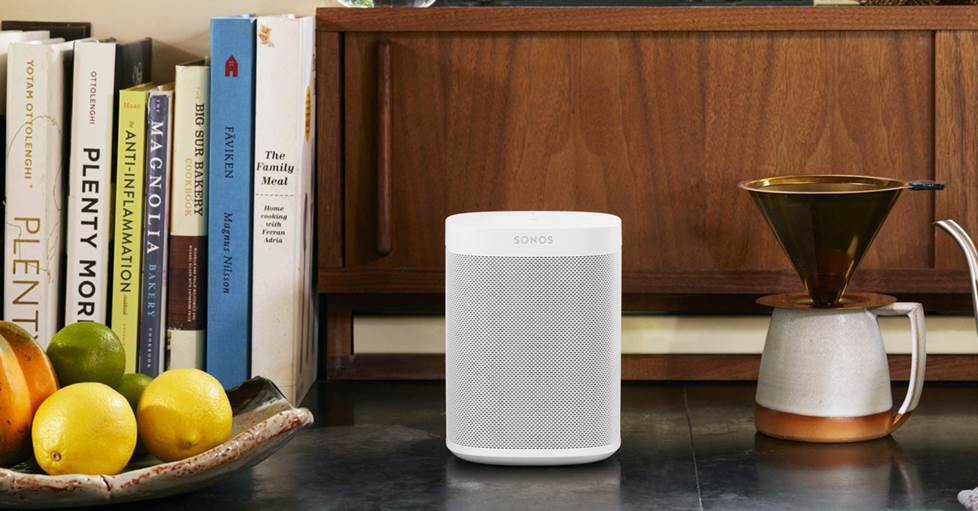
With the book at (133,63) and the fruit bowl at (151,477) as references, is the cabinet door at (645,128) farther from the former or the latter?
the fruit bowl at (151,477)

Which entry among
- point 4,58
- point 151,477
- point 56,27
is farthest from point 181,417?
point 56,27

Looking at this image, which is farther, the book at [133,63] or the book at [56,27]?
the book at [56,27]

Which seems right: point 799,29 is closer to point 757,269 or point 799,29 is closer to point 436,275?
point 757,269

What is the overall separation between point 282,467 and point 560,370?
234 mm

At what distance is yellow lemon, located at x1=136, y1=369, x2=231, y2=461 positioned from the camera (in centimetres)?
97

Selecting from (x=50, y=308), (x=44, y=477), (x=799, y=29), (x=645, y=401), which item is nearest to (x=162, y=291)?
(x=50, y=308)

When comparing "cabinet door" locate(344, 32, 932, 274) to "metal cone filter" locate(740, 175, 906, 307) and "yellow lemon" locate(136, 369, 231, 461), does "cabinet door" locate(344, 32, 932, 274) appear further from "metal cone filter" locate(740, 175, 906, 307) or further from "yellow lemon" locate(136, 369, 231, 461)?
"yellow lemon" locate(136, 369, 231, 461)

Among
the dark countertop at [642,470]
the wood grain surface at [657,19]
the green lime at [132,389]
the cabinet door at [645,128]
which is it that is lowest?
the dark countertop at [642,470]

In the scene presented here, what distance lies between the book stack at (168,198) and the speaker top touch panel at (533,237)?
0.81 ft

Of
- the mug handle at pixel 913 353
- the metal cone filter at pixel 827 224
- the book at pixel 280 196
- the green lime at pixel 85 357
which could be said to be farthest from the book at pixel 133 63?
the mug handle at pixel 913 353

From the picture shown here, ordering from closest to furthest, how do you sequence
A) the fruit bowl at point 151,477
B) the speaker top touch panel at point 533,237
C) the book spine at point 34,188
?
1. the fruit bowl at point 151,477
2. the speaker top touch panel at point 533,237
3. the book spine at point 34,188

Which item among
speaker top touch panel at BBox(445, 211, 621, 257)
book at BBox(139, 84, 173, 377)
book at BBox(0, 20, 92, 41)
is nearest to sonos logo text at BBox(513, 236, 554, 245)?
speaker top touch panel at BBox(445, 211, 621, 257)

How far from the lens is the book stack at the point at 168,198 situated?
3.93ft

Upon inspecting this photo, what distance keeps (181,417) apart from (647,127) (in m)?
0.53
